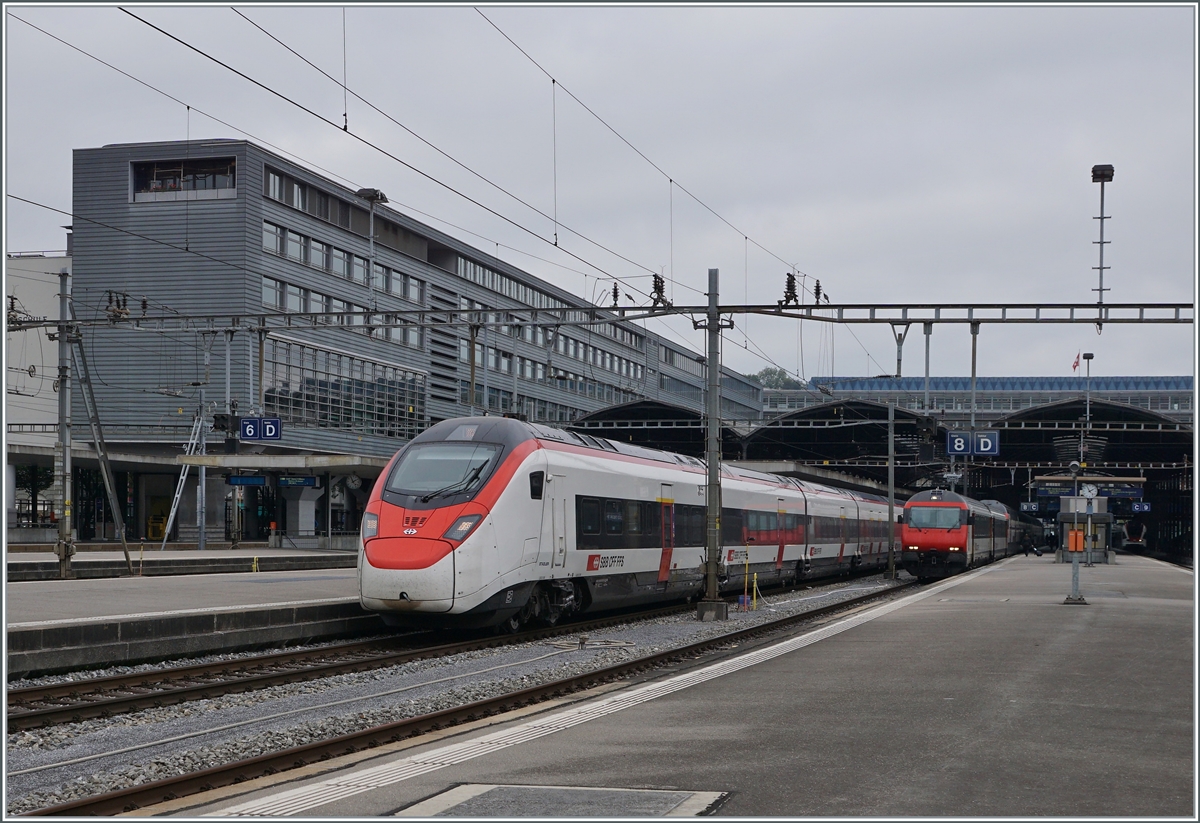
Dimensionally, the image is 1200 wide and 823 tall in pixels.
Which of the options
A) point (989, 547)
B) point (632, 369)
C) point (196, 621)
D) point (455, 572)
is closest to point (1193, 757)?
point (455, 572)

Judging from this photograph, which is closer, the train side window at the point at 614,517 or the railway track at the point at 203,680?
the railway track at the point at 203,680

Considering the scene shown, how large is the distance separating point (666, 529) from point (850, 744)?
51.8 ft

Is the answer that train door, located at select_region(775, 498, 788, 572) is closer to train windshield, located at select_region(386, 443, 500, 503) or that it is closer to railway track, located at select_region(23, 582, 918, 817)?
train windshield, located at select_region(386, 443, 500, 503)

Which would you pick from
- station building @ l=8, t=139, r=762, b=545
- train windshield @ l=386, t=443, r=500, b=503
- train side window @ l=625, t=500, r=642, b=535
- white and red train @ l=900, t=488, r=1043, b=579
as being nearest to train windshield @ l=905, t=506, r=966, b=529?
white and red train @ l=900, t=488, r=1043, b=579

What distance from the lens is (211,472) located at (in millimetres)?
54562

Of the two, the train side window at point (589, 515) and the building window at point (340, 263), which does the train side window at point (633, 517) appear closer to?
the train side window at point (589, 515)

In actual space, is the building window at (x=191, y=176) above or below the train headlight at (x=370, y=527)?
above

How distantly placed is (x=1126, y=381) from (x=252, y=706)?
115 metres

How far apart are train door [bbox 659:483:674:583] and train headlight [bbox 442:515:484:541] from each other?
7.81 meters

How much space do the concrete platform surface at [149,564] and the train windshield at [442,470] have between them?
11.9 meters

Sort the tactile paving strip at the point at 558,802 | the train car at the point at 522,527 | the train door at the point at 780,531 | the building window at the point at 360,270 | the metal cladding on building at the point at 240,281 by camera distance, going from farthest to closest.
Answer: the building window at the point at 360,270, the metal cladding on building at the point at 240,281, the train door at the point at 780,531, the train car at the point at 522,527, the tactile paving strip at the point at 558,802

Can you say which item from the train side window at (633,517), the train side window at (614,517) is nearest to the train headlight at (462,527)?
the train side window at (614,517)

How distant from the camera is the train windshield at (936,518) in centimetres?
4291

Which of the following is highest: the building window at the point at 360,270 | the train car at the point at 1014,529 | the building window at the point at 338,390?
the building window at the point at 360,270
